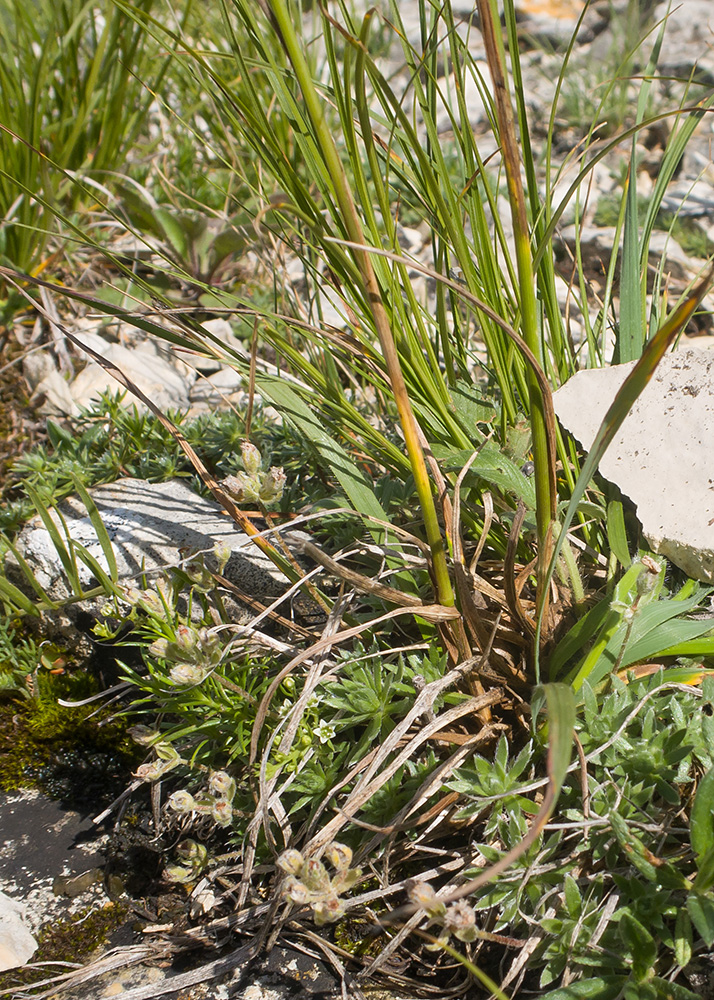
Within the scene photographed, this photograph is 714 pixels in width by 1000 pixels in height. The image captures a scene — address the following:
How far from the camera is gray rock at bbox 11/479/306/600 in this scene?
1.95 m

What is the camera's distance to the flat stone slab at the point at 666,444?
5.01 feet

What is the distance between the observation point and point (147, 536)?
2041mm

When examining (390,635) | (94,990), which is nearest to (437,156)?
(390,635)

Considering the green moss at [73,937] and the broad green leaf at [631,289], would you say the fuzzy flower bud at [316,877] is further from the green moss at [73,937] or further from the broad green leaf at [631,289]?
the broad green leaf at [631,289]

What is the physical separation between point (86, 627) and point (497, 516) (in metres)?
1.17

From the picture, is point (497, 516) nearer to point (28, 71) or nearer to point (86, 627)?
point (86, 627)

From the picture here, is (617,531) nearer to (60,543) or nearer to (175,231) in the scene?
(60,543)

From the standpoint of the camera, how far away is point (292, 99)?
142 cm

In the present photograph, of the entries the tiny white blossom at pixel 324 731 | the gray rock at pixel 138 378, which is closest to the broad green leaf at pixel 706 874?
the tiny white blossom at pixel 324 731

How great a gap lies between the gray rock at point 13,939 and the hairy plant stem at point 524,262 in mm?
1225

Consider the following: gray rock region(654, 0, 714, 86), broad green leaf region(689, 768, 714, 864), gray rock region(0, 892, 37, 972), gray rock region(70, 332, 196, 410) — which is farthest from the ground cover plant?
→ gray rock region(654, 0, 714, 86)

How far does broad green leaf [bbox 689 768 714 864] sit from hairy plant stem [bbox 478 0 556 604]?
38 cm

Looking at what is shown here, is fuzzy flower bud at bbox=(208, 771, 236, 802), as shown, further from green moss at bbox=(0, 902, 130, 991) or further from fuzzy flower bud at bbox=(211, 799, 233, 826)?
green moss at bbox=(0, 902, 130, 991)

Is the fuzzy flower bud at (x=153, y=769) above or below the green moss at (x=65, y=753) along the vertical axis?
above
